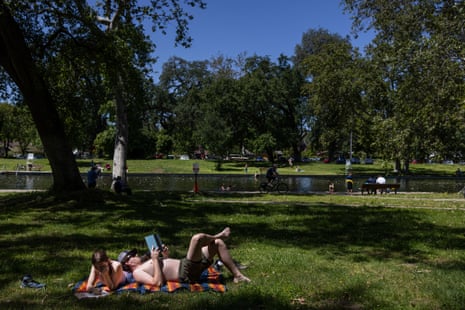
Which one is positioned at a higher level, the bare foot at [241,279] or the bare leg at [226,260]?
the bare leg at [226,260]

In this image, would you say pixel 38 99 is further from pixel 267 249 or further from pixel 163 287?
pixel 163 287

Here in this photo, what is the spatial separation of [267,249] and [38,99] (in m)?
9.72

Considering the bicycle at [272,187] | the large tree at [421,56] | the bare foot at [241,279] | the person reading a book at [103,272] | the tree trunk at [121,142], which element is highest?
the large tree at [421,56]

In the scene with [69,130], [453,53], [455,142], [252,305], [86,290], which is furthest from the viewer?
[455,142]

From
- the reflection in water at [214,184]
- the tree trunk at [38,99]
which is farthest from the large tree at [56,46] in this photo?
the reflection in water at [214,184]

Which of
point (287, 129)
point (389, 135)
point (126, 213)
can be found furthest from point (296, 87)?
point (126, 213)

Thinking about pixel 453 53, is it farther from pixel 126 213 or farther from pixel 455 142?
pixel 455 142

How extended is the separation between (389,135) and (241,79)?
3757 centimetres

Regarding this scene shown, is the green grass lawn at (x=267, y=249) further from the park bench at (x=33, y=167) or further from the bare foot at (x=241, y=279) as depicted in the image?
the park bench at (x=33, y=167)

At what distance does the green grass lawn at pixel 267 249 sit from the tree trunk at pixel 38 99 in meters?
0.97

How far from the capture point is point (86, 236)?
8.67 metres

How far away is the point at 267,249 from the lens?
297 inches

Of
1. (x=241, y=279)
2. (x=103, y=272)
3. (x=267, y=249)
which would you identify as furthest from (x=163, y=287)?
(x=267, y=249)

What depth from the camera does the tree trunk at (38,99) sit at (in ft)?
42.8
